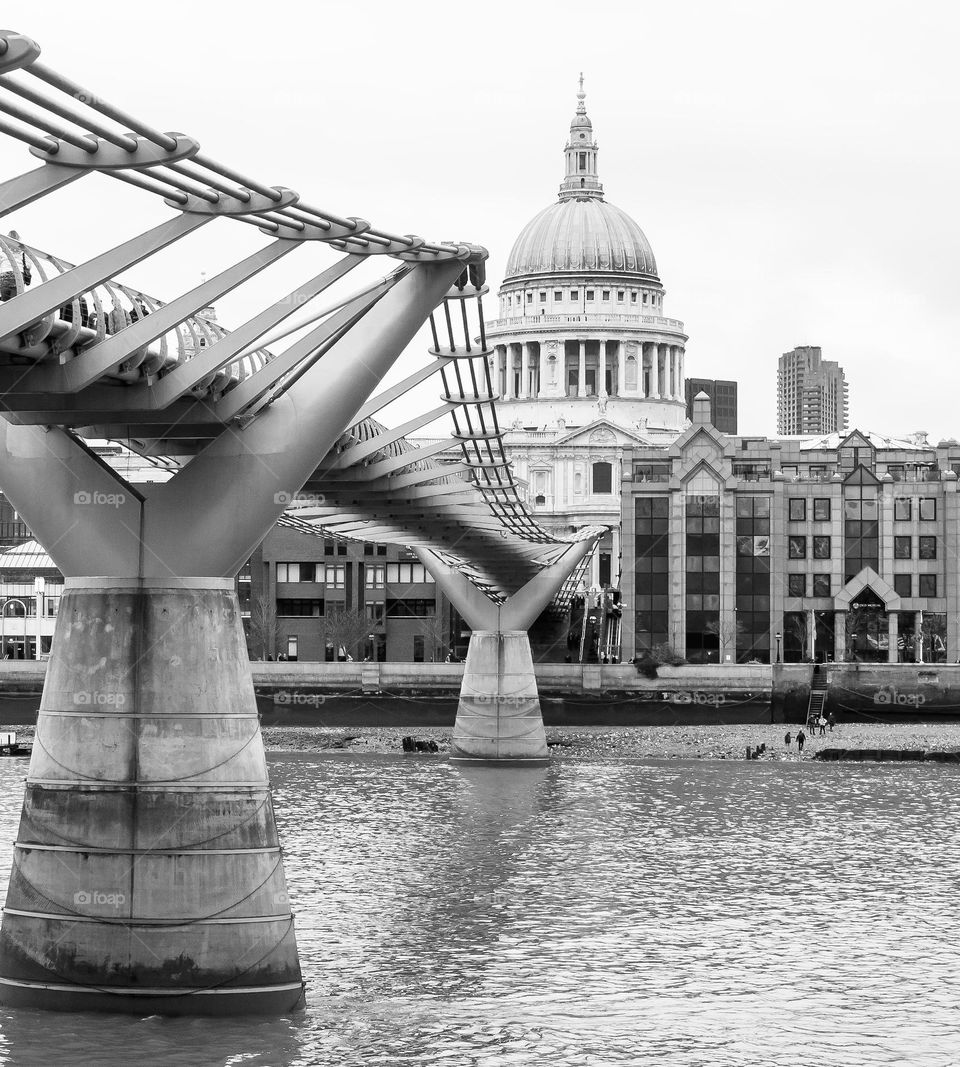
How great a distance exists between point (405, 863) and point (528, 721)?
33.9 m

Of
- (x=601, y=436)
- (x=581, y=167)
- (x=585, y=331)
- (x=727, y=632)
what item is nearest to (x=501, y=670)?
(x=727, y=632)

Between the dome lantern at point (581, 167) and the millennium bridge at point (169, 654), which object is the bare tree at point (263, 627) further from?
the millennium bridge at point (169, 654)

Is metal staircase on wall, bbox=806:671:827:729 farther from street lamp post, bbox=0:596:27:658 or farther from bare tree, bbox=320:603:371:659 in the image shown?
street lamp post, bbox=0:596:27:658

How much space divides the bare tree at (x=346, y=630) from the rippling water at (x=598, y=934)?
179 ft

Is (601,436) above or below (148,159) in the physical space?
above

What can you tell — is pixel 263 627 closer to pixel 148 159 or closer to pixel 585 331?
pixel 585 331

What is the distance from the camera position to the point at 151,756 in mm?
26781

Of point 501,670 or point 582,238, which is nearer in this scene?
point 501,670

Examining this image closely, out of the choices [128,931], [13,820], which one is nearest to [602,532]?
[13,820]

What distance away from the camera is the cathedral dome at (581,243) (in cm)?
18362

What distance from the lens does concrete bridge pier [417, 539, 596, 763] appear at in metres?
78.1

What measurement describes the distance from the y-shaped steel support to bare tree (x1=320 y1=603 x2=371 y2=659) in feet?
297

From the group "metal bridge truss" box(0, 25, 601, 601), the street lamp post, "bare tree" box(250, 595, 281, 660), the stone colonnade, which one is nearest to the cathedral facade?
the stone colonnade

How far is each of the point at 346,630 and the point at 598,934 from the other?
82900 millimetres
